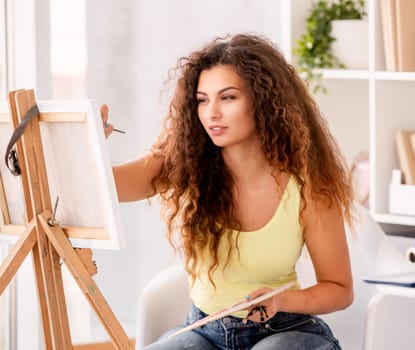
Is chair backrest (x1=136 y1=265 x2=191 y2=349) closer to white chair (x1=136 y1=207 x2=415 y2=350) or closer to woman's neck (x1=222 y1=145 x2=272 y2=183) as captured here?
white chair (x1=136 y1=207 x2=415 y2=350)

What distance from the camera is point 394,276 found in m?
2.27

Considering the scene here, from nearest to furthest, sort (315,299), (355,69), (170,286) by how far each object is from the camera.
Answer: (315,299) → (170,286) → (355,69)

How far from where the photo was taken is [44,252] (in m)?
1.87

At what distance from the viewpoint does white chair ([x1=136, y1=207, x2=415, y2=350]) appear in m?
2.36

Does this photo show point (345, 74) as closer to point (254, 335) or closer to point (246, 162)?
point (246, 162)

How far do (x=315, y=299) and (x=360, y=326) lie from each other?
47cm

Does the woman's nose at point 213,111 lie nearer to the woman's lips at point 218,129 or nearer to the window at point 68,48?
the woman's lips at point 218,129

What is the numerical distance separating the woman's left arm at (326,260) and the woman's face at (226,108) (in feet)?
0.79

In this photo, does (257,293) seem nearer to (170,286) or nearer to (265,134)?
(265,134)

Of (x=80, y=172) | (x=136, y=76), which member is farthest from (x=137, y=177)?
(x=136, y=76)

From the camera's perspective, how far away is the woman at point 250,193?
204cm

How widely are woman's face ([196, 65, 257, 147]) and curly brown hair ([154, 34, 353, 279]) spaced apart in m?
0.02

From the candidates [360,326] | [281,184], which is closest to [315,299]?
[281,184]

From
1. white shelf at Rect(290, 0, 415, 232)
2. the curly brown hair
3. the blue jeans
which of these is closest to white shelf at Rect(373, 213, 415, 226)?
white shelf at Rect(290, 0, 415, 232)
